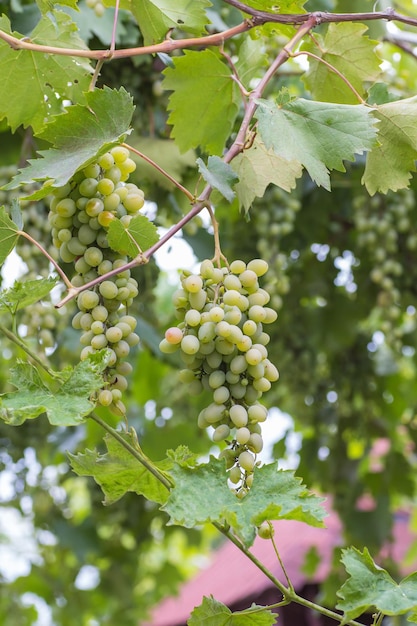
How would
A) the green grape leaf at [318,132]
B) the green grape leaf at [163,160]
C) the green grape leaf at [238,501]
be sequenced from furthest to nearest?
1. the green grape leaf at [163,160]
2. the green grape leaf at [318,132]
3. the green grape leaf at [238,501]

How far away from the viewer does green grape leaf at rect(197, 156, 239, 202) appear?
935 mm

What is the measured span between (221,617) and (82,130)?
1.75ft

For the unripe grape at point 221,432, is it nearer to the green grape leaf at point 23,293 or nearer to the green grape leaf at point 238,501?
the green grape leaf at point 238,501

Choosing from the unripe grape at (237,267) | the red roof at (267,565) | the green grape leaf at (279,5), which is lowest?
the red roof at (267,565)

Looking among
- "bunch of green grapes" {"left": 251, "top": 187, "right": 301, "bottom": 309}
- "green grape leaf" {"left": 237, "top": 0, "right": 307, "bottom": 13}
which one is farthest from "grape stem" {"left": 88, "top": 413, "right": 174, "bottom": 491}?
"bunch of green grapes" {"left": 251, "top": 187, "right": 301, "bottom": 309}

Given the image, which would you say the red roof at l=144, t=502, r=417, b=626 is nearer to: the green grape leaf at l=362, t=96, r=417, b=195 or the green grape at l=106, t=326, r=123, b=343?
→ the green grape leaf at l=362, t=96, r=417, b=195

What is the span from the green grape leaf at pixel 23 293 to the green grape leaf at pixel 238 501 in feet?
0.77

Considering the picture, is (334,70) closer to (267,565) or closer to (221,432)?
(221,432)

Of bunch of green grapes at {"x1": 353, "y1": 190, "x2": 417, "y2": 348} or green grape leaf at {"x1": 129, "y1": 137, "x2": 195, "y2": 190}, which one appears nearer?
green grape leaf at {"x1": 129, "y1": 137, "x2": 195, "y2": 190}

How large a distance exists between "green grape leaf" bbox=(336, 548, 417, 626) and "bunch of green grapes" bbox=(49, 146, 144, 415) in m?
0.28

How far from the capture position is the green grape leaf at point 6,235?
91 cm

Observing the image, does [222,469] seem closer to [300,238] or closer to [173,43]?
[173,43]

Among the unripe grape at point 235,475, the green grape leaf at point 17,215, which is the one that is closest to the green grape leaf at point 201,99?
the green grape leaf at point 17,215

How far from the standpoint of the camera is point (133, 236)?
0.92 metres
